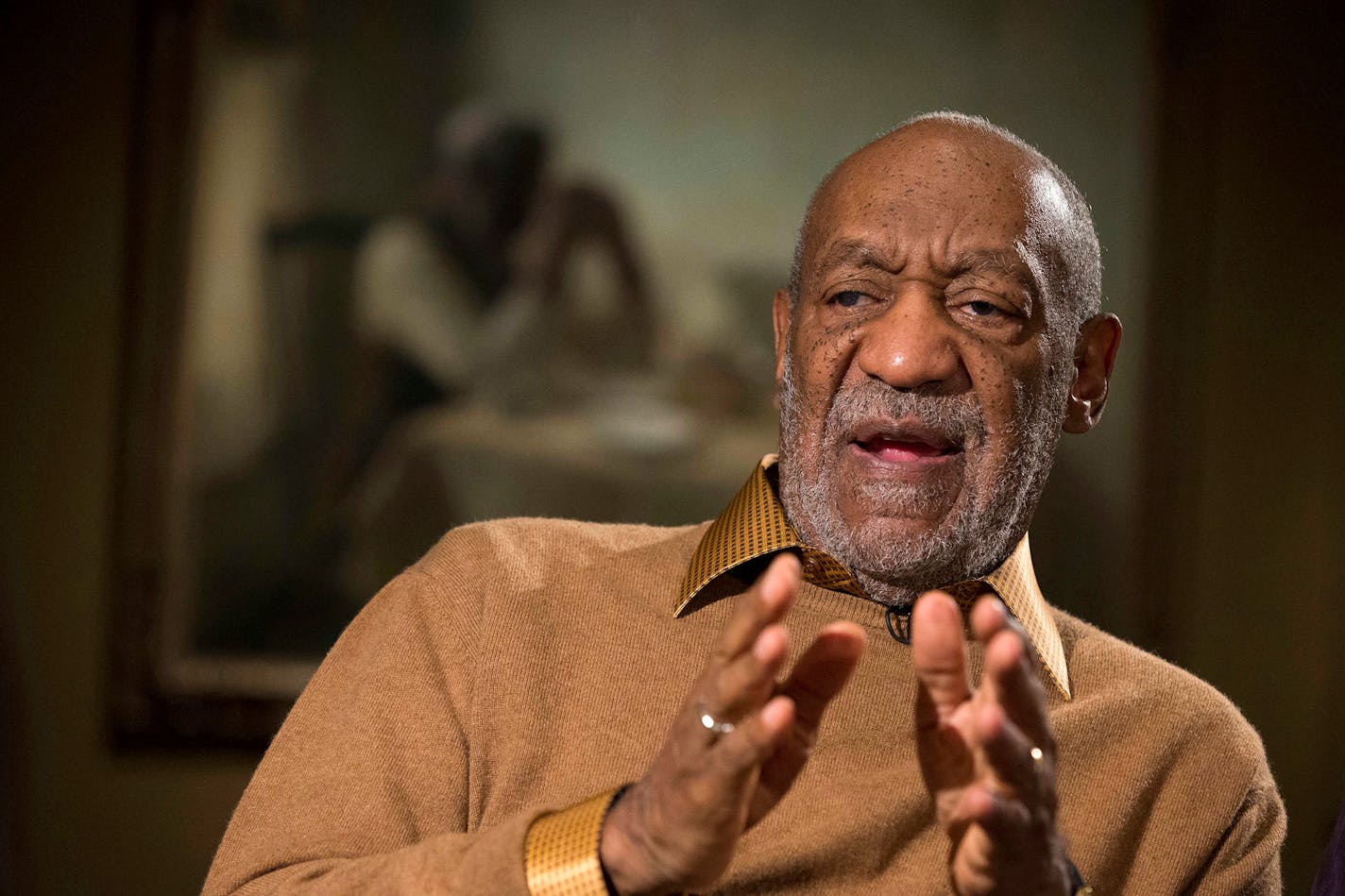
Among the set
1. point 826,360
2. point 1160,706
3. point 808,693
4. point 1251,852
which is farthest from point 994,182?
point 1251,852

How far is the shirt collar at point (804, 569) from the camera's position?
1842 mm

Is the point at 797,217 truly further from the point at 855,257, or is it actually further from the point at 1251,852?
the point at 1251,852

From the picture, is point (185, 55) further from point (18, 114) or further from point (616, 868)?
point (616, 868)

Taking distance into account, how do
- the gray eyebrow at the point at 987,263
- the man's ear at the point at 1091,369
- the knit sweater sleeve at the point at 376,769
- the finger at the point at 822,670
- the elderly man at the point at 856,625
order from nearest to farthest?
the finger at the point at 822,670 → the knit sweater sleeve at the point at 376,769 → the elderly man at the point at 856,625 → the gray eyebrow at the point at 987,263 → the man's ear at the point at 1091,369

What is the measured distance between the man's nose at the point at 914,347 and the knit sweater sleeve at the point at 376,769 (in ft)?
1.90

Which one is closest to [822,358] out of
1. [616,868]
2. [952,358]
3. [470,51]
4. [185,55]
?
[952,358]

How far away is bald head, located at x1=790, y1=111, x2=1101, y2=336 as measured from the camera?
1.89 metres

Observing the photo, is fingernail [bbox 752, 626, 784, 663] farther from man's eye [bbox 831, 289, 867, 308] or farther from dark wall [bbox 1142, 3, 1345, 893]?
dark wall [bbox 1142, 3, 1345, 893]

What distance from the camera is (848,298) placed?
1883mm

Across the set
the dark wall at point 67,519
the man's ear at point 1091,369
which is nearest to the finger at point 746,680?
the man's ear at point 1091,369

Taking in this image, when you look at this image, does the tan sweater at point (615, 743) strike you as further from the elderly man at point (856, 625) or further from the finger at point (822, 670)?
the finger at point (822, 670)

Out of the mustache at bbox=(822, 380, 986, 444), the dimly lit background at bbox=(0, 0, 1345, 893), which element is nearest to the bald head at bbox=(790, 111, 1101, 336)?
the mustache at bbox=(822, 380, 986, 444)

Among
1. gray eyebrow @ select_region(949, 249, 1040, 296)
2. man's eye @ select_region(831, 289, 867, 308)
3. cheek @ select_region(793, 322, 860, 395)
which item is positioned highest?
gray eyebrow @ select_region(949, 249, 1040, 296)

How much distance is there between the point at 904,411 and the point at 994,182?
0.34 meters
